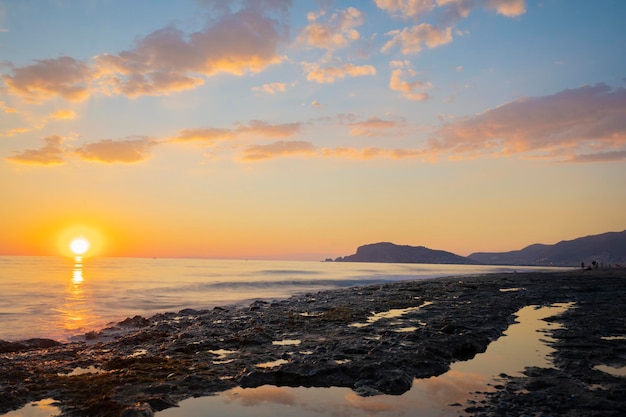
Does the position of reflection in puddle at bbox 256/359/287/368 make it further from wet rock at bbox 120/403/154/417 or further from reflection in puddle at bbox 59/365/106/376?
reflection in puddle at bbox 59/365/106/376

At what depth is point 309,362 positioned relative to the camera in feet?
35.8

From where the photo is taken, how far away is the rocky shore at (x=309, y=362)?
8.45 m

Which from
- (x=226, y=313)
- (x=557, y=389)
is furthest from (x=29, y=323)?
(x=557, y=389)

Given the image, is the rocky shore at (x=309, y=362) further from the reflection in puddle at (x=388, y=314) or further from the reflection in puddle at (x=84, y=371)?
the reflection in puddle at (x=388, y=314)

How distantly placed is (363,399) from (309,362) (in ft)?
8.49

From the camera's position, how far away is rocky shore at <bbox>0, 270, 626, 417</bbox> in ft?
27.7

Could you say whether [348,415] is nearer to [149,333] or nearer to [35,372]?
[35,372]

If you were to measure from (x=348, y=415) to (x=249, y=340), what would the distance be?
7.79m

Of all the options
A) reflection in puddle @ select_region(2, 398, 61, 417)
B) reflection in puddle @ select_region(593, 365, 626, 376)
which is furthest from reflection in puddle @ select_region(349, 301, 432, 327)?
reflection in puddle @ select_region(2, 398, 61, 417)

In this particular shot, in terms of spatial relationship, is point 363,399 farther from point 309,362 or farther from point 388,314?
point 388,314

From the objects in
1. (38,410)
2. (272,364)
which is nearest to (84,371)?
(38,410)

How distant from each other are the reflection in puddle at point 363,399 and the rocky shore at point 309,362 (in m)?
0.35

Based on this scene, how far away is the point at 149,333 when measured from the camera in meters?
17.3

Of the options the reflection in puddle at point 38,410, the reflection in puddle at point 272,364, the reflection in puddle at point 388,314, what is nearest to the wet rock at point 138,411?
the reflection in puddle at point 38,410
